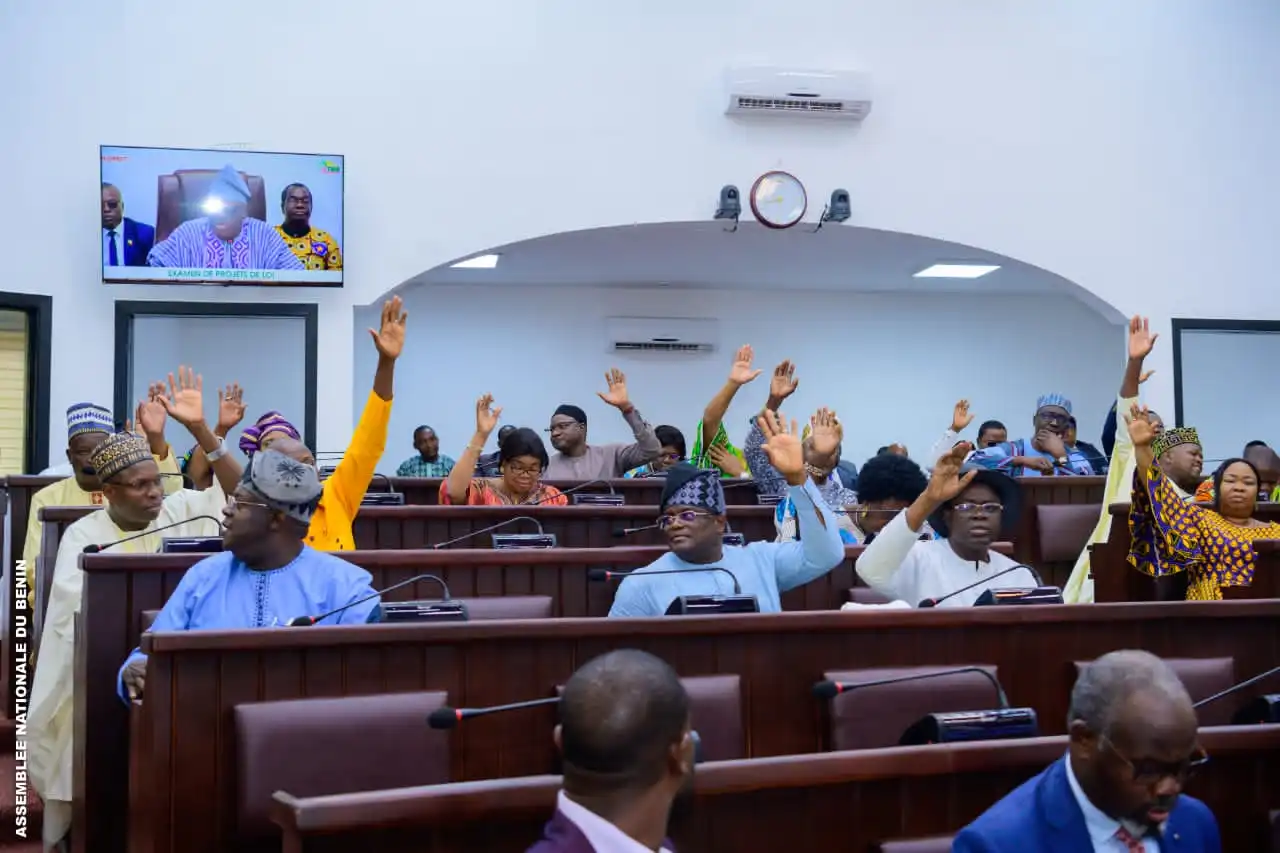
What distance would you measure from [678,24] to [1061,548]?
4.27 meters

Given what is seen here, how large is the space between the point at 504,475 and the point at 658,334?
19.2 feet

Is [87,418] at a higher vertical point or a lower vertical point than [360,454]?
higher

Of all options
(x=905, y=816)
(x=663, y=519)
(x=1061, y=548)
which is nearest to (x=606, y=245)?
(x=1061, y=548)

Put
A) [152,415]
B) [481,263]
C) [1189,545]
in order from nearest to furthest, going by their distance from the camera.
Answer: [1189,545]
[152,415]
[481,263]

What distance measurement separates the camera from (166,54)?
7910 mm

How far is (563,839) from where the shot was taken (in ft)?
5.72

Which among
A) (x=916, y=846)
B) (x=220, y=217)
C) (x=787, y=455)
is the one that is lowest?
(x=916, y=846)

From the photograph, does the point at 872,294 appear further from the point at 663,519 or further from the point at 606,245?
the point at 663,519

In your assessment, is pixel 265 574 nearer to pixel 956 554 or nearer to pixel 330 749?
pixel 330 749

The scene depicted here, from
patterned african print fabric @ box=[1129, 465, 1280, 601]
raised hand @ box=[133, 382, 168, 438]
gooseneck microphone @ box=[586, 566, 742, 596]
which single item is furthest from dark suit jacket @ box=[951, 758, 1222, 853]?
raised hand @ box=[133, 382, 168, 438]

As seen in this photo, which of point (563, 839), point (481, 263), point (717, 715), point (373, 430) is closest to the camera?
point (563, 839)

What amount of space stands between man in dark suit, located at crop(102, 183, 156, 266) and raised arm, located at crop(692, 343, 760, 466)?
3431mm

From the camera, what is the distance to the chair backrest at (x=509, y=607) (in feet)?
12.7

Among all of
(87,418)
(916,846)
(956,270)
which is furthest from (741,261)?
(916,846)
